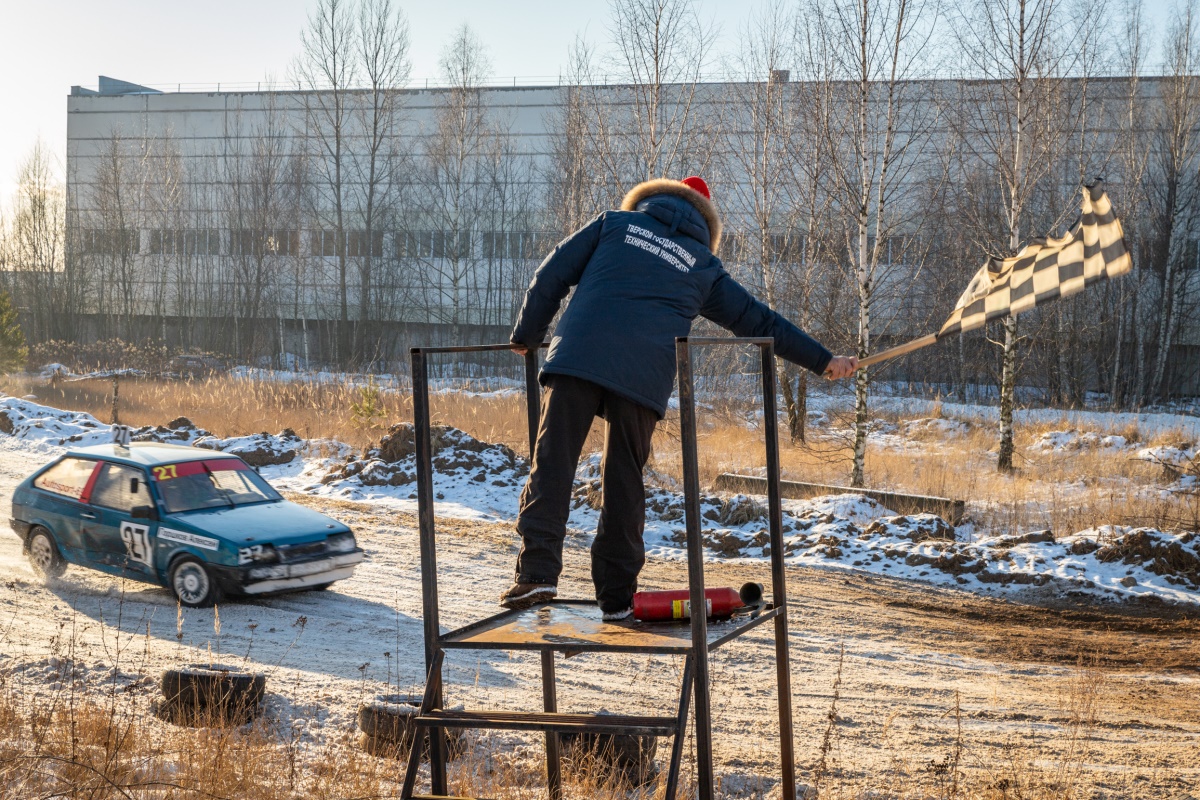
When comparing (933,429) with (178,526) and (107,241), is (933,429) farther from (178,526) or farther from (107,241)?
(107,241)

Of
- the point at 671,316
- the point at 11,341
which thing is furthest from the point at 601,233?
the point at 11,341

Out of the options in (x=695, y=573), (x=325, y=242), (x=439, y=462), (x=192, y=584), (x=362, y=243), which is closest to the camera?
(x=695, y=573)

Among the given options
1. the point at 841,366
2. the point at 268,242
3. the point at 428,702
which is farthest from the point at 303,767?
the point at 268,242

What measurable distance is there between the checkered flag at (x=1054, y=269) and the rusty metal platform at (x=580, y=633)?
1.61m

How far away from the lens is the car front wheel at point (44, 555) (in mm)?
11180

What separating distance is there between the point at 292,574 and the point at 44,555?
10.0ft

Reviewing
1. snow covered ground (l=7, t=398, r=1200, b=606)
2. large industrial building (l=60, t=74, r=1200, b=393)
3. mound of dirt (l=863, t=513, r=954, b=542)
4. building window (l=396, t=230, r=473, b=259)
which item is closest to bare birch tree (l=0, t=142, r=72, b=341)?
large industrial building (l=60, t=74, r=1200, b=393)

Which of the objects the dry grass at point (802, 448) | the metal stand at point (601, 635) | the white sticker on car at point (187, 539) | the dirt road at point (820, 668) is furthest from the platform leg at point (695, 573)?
the dry grass at point (802, 448)

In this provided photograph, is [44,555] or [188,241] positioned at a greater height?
[188,241]

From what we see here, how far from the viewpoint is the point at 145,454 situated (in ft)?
37.1

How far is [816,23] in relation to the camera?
20.7 metres

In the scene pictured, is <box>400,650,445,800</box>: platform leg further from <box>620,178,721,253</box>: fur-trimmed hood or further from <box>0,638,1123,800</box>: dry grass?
<box>620,178,721,253</box>: fur-trimmed hood

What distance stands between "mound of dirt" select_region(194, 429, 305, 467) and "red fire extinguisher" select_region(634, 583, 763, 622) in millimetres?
17150

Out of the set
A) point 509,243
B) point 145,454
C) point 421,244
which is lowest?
point 145,454
